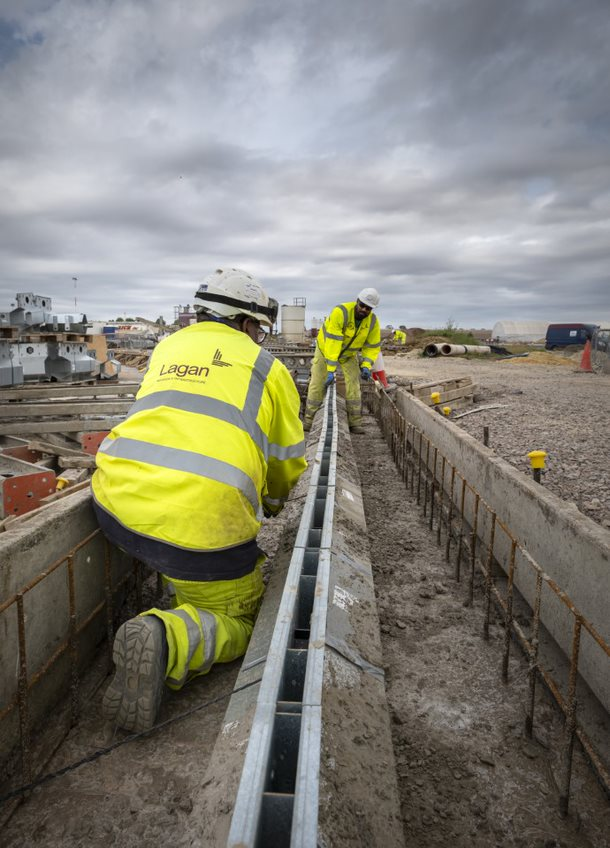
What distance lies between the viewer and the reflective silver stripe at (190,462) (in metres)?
2.16

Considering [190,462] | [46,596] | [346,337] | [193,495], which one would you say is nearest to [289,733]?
[193,495]

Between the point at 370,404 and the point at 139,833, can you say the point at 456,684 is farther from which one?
the point at 370,404

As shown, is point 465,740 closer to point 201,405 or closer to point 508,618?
point 508,618

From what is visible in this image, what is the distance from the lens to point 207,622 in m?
2.22

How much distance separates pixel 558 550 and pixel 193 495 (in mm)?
1770

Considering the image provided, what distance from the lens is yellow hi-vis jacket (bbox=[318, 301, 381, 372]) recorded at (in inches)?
277

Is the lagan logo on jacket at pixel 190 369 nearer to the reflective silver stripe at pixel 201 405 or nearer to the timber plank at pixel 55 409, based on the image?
the reflective silver stripe at pixel 201 405

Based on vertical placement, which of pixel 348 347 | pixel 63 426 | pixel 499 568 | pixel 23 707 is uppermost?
pixel 348 347

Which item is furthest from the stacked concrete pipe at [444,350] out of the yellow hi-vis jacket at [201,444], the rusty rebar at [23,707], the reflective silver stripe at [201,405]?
the rusty rebar at [23,707]

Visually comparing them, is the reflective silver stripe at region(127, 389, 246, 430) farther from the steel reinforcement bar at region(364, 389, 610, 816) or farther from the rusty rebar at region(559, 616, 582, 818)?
the rusty rebar at region(559, 616, 582, 818)

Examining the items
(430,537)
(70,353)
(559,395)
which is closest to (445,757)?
(430,537)

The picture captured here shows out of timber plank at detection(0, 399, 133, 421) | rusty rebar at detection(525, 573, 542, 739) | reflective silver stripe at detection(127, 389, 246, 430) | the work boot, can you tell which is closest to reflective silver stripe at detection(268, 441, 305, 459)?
reflective silver stripe at detection(127, 389, 246, 430)

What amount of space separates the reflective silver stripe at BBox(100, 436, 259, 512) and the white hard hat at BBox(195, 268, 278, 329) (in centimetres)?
89

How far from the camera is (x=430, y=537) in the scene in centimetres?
421
